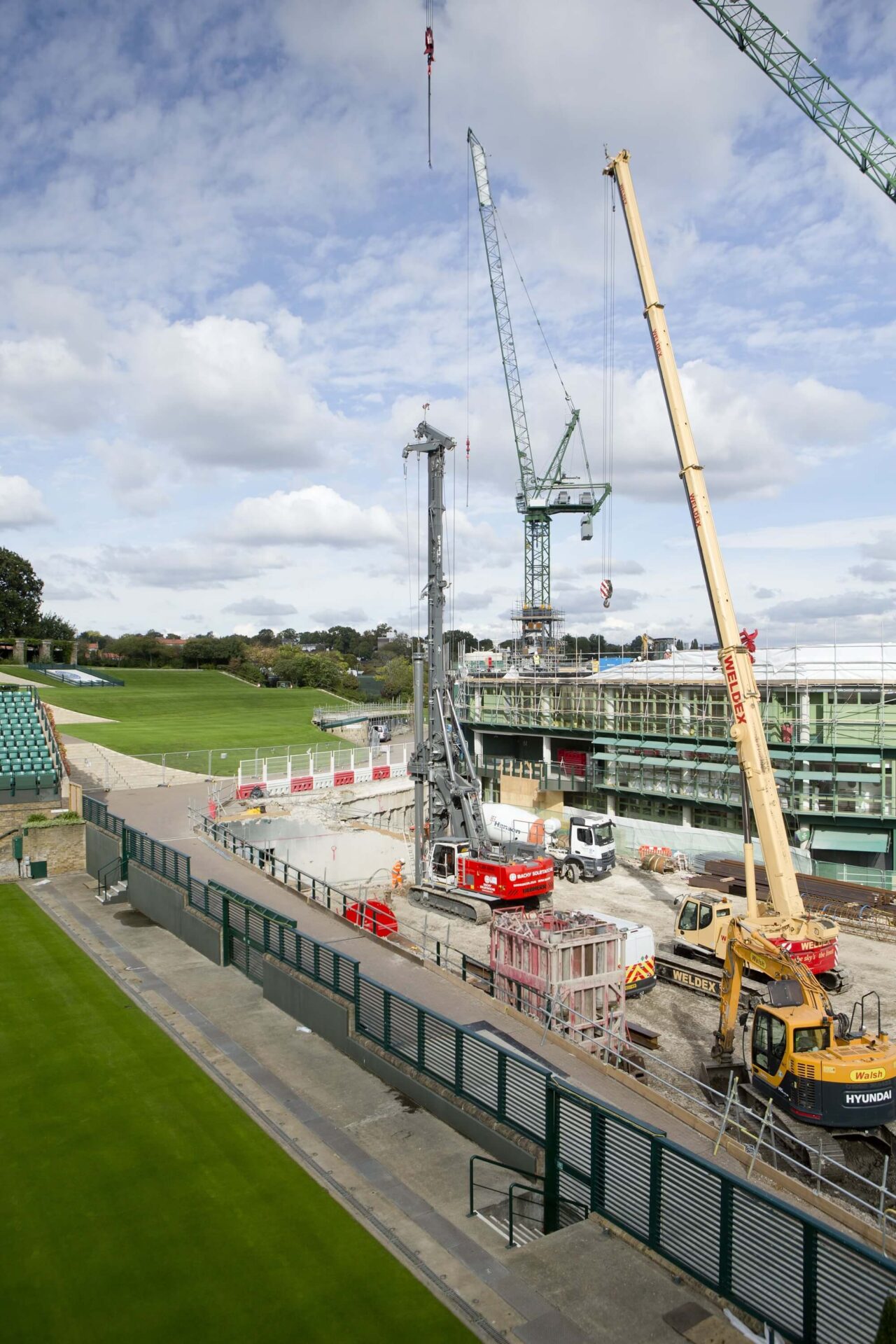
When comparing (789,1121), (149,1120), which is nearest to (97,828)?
(149,1120)

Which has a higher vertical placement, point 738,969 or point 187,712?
point 187,712

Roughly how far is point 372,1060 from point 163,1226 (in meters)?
5.53

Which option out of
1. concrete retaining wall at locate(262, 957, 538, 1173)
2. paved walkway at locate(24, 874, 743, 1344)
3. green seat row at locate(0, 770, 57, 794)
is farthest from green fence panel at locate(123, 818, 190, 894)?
green seat row at locate(0, 770, 57, 794)

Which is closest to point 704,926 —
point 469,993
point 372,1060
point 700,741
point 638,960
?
point 638,960

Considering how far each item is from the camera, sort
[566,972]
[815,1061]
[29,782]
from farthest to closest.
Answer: [29,782] < [566,972] < [815,1061]

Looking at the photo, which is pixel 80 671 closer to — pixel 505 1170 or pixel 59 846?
pixel 59 846

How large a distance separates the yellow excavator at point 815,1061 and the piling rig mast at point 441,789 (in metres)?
15.8

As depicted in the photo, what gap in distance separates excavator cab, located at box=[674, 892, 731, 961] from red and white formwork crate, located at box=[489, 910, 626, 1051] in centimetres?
680

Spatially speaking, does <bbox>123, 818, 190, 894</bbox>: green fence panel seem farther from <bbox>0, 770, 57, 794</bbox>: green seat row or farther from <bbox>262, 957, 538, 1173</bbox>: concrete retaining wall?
<bbox>0, 770, 57, 794</bbox>: green seat row

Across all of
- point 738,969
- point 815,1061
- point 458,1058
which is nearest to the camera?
point 458,1058

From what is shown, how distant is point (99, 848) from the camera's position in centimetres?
3416

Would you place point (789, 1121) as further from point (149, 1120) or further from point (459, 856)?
point (459, 856)

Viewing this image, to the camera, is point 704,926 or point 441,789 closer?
point 704,926

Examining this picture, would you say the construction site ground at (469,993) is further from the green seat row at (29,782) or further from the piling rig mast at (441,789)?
the green seat row at (29,782)
